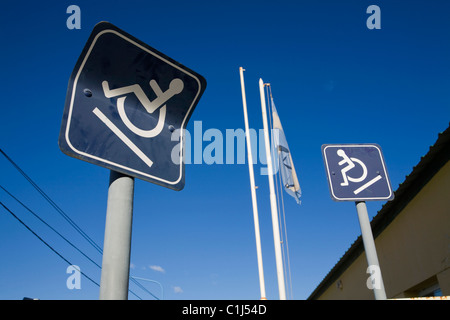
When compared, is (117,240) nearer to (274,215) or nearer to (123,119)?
(123,119)

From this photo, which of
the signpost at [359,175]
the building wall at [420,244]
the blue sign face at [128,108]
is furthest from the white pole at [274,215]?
the blue sign face at [128,108]

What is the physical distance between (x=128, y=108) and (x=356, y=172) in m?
2.34

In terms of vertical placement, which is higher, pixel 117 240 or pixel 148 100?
pixel 148 100

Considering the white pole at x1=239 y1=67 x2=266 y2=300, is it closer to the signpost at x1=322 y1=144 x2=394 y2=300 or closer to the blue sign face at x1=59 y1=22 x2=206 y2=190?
the signpost at x1=322 y1=144 x2=394 y2=300

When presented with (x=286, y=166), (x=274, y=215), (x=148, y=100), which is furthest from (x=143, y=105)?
(x=286, y=166)

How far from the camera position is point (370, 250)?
9.17ft

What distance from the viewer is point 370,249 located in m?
2.80

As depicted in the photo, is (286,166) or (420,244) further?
(286,166)

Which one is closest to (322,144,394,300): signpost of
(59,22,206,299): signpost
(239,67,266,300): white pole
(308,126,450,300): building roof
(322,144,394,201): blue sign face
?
(322,144,394,201): blue sign face

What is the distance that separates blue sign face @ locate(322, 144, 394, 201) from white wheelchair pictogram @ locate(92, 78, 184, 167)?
1863 mm

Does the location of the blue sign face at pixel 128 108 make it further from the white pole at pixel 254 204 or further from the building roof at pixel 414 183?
the white pole at pixel 254 204

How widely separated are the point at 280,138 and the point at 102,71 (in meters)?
8.97

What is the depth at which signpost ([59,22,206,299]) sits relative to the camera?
137 centimetres

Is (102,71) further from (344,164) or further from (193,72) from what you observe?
(344,164)
